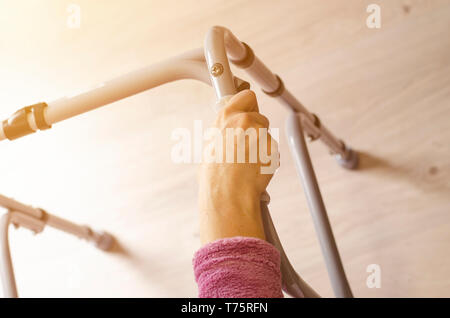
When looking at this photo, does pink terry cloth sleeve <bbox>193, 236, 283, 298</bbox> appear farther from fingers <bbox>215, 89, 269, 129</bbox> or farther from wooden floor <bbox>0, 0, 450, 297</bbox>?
wooden floor <bbox>0, 0, 450, 297</bbox>

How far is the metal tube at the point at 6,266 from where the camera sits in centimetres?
76

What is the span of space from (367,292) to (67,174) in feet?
2.38

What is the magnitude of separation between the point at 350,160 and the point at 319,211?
21 cm

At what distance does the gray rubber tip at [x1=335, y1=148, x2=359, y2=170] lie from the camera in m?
0.86

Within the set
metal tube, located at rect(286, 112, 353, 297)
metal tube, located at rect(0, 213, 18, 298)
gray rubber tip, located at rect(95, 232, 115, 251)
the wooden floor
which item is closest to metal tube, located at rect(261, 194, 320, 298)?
metal tube, located at rect(286, 112, 353, 297)

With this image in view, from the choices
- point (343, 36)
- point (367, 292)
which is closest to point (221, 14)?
point (343, 36)

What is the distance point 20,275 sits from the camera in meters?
1.14

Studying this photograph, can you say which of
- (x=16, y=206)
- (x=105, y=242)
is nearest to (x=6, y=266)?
(x=16, y=206)

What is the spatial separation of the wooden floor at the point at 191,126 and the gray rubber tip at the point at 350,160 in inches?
0.5

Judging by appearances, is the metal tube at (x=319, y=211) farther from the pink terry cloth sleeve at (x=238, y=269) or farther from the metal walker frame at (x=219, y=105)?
the pink terry cloth sleeve at (x=238, y=269)

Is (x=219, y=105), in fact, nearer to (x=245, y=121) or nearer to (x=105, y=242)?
(x=245, y=121)

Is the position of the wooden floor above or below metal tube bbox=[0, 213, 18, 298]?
above

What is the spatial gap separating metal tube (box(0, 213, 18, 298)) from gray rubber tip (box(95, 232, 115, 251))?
0.90 ft

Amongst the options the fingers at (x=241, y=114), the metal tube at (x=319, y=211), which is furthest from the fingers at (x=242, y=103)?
the metal tube at (x=319, y=211)
